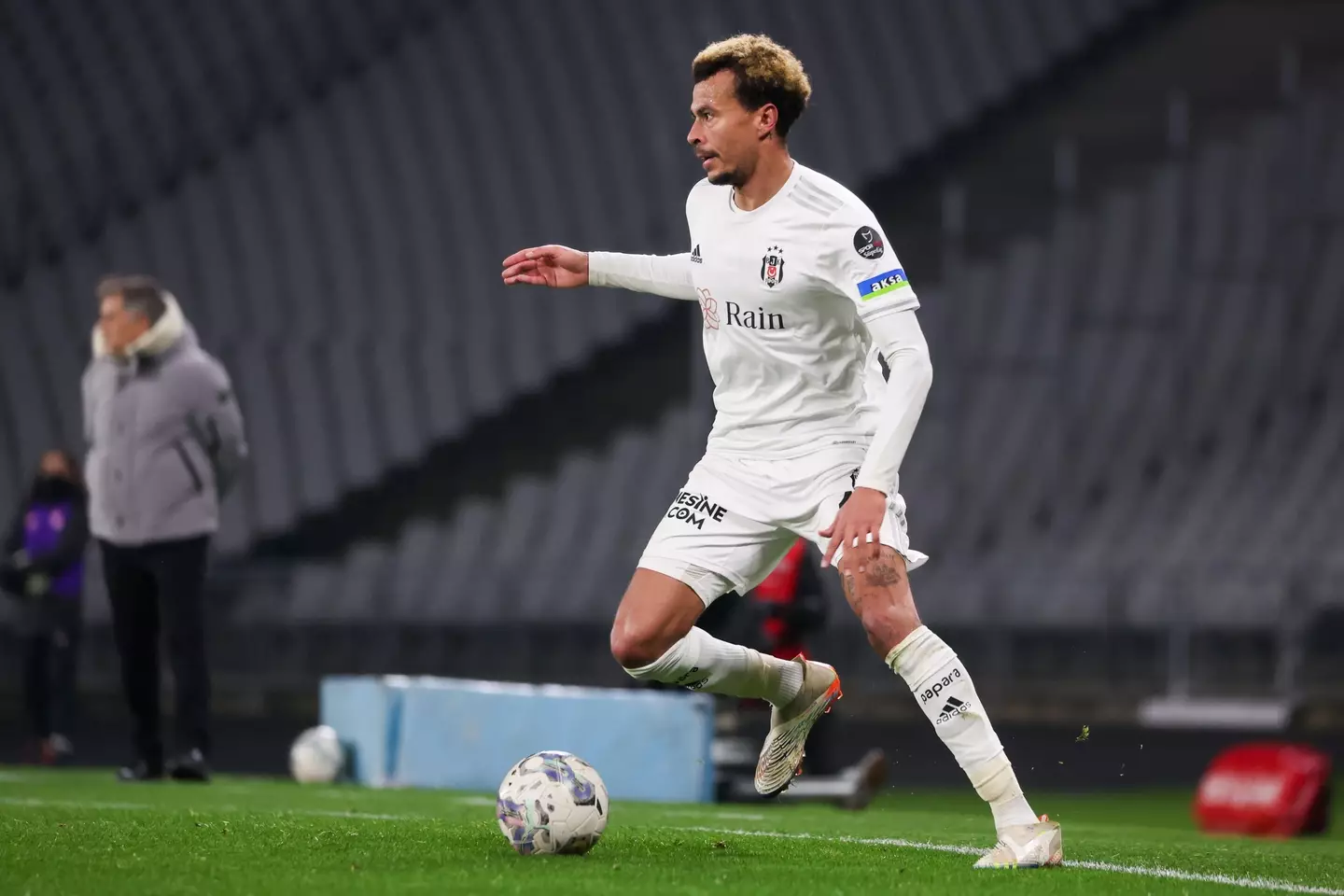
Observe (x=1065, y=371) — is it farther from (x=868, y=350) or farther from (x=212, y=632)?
(x=868, y=350)

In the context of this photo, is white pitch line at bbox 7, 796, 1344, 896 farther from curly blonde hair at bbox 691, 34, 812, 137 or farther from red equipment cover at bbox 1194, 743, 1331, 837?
red equipment cover at bbox 1194, 743, 1331, 837

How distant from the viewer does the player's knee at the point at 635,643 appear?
187 inches

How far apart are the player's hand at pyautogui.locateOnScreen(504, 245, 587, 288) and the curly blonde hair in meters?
0.63

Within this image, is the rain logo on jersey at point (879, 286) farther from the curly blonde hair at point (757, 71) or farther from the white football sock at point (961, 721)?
the white football sock at point (961, 721)

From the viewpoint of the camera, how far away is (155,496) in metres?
7.75

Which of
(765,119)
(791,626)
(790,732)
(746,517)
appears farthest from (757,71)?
(791,626)

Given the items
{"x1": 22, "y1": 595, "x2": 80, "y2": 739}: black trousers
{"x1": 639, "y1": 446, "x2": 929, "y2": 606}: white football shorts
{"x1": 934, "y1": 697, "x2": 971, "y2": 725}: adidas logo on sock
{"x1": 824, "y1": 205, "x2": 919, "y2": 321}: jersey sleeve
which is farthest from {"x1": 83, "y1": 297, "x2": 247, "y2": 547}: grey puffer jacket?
{"x1": 934, "y1": 697, "x2": 971, "y2": 725}: adidas logo on sock

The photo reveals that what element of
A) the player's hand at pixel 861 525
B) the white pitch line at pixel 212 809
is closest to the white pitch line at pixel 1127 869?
the player's hand at pixel 861 525

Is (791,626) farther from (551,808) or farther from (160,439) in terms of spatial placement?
(551,808)

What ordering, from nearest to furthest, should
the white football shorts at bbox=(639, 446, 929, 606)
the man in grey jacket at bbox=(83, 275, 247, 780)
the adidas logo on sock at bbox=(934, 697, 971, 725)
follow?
the adidas logo on sock at bbox=(934, 697, 971, 725) < the white football shorts at bbox=(639, 446, 929, 606) < the man in grey jacket at bbox=(83, 275, 247, 780)

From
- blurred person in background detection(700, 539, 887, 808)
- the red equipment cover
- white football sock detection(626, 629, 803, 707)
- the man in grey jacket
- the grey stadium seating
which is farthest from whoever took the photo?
the grey stadium seating

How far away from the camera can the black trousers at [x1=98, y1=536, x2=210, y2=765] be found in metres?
7.78

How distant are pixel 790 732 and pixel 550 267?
4.79 feet

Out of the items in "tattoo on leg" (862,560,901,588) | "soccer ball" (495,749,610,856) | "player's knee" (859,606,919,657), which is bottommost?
"soccer ball" (495,749,610,856)
